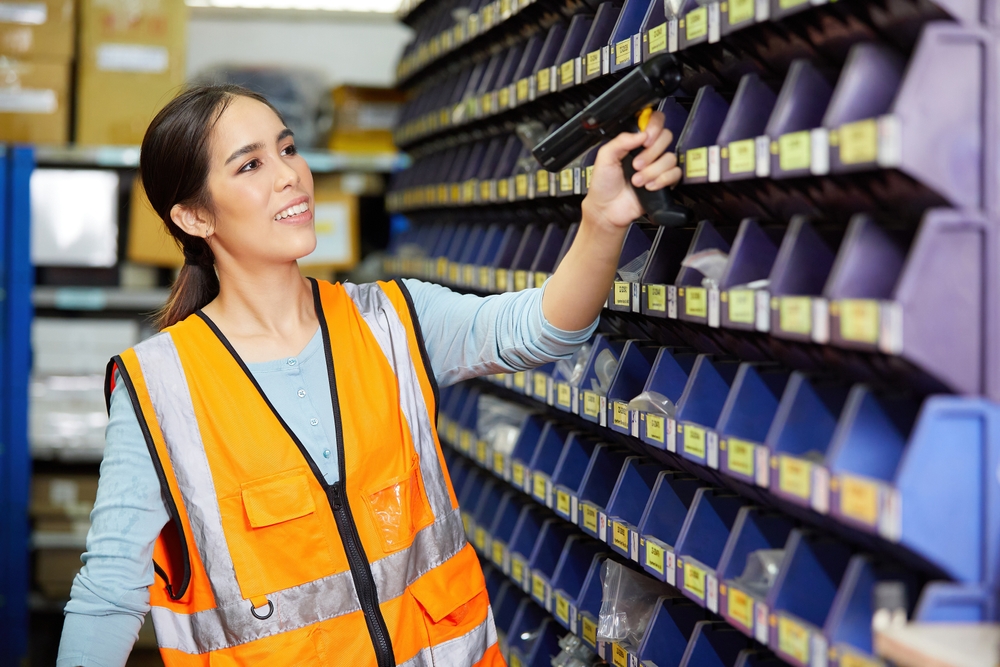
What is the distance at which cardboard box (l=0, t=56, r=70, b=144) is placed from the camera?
193 inches

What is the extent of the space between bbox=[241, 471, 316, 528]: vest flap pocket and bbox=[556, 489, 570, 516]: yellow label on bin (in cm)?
86

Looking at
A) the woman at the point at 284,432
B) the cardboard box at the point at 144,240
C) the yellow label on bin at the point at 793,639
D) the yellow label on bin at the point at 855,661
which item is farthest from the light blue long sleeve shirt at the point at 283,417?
the cardboard box at the point at 144,240

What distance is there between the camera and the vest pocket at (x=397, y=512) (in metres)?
2.10

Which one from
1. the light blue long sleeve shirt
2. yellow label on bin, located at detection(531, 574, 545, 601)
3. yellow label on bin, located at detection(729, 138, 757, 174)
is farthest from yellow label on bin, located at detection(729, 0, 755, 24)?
yellow label on bin, located at detection(531, 574, 545, 601)

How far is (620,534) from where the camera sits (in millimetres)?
2369

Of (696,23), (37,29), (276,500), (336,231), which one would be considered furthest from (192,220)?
(37,29)

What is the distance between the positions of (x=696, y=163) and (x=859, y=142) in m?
0.52

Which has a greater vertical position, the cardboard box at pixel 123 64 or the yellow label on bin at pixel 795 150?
the cardboard box at pixel 123 64

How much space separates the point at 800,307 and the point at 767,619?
53 cm

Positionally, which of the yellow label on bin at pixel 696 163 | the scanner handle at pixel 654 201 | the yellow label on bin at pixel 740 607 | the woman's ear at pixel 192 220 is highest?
the yellow label on bin at pixel 696 163

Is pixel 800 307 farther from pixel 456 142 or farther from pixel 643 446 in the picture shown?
pixel 456 142

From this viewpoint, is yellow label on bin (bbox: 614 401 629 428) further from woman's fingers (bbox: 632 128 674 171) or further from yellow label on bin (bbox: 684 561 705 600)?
woman's fingers (bbox: 632 128 674 171)

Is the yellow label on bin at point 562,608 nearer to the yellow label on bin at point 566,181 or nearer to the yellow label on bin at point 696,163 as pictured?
the yellow label on bin at point 566,181

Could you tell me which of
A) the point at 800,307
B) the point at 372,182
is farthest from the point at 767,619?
the point at 372,182
